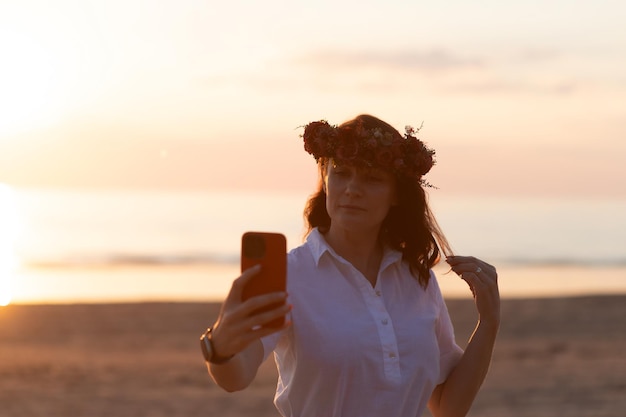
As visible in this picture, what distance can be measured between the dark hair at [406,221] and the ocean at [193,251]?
500 centimetres

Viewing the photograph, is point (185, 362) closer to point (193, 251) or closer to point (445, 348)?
point (445, 348)

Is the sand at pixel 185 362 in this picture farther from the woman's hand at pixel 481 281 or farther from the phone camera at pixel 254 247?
the phone camera at pixel 254 247

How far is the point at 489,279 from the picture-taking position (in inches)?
135

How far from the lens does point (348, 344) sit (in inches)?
122

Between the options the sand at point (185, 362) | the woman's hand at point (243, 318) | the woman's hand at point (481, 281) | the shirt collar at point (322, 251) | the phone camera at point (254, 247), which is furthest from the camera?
the sand at point (185, 362)

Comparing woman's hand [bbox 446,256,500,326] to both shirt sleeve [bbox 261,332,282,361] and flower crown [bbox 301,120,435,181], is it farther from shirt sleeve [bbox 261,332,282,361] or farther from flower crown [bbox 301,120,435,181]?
shirt sleeve [bbox 261,332,282,361]

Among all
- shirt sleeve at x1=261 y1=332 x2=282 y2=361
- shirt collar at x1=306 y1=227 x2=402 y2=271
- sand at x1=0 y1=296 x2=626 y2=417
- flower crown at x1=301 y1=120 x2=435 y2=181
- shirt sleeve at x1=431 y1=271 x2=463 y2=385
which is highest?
flower crown at x1=301 y1=120 x2=435 y2=181

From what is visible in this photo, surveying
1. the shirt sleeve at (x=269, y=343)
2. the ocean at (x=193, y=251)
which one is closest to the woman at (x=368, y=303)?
the shirt sleeve at (x=269, y=343)

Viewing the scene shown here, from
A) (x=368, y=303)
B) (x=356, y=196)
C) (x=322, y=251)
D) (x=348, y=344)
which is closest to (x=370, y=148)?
(x=356, y=196)

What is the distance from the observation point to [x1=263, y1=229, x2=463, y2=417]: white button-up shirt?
3100 mm

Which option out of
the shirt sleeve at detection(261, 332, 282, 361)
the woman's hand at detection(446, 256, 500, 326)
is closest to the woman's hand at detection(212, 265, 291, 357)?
the shirt sleeve at detection(261, 332, 282, 361)

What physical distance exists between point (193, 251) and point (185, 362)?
27.1 m

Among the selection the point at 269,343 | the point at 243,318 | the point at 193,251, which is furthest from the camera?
the point at 193,251

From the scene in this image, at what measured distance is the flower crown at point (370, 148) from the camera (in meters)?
3.32
